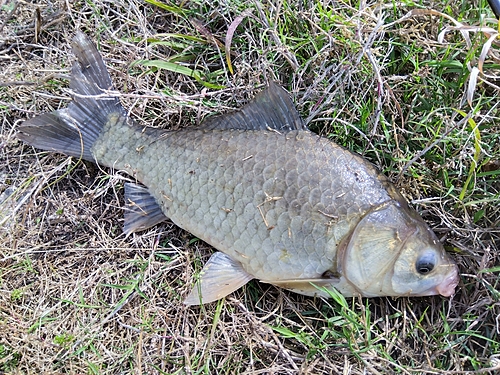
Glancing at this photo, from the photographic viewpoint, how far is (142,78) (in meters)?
2.88

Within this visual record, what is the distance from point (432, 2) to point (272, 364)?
7.42 feet

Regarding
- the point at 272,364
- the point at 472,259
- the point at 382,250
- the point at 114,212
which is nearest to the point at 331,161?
the point at 382,250

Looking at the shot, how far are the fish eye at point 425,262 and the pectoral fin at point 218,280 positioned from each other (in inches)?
34.5

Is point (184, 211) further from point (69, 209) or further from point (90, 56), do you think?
point (90, 56)

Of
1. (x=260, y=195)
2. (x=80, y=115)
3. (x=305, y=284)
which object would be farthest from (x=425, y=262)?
(x=80, y=115)

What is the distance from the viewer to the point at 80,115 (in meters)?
2.69

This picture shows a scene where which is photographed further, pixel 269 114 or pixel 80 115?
pixel 80 115

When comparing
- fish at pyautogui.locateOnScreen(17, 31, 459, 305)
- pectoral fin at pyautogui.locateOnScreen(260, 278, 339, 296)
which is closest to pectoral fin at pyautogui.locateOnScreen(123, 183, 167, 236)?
fish at pyautogui.locateOnScreen(17, 31, 459, 305)

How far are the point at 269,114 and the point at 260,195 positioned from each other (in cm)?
48

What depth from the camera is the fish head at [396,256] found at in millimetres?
2164

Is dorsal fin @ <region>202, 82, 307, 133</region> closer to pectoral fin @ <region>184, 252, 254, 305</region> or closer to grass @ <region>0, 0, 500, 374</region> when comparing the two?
grass @ <region>0, 0, 500, 374</region>

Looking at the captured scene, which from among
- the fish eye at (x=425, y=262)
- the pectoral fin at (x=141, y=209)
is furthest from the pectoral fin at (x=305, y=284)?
the pectoral fin at (x=141, y=209)

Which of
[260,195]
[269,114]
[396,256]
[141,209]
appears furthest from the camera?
[141,209]

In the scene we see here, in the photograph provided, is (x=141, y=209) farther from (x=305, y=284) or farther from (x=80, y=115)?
(x=305, y=284)
